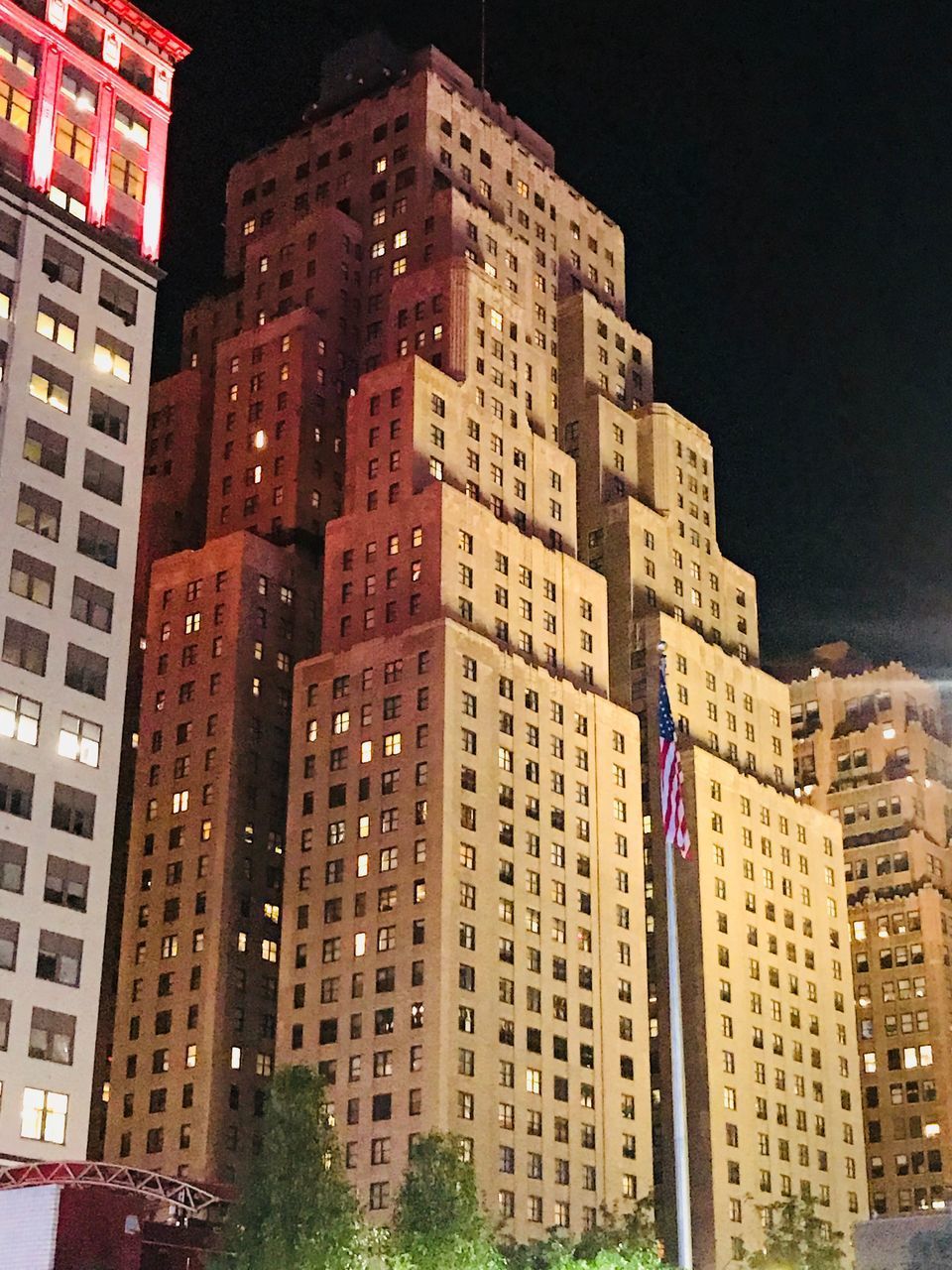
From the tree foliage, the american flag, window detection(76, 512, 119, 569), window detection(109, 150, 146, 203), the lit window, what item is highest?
window detection(109, 150, 146, 203)

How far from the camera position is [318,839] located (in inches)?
5920

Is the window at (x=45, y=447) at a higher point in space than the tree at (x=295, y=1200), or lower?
higher

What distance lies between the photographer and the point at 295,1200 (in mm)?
86438

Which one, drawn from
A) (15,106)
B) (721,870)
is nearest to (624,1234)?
(721,870)

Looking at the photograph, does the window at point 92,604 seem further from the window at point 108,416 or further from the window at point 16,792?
the window at point 16,792

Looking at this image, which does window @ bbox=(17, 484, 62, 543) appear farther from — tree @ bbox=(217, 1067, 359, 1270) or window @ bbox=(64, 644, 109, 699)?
tree @ bbox=(217, 1067, 359, 1270)

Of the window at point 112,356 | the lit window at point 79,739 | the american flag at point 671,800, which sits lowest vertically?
the american flag at point 671,800

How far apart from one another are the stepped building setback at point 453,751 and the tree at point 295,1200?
44776 millimetres

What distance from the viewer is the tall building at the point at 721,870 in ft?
519

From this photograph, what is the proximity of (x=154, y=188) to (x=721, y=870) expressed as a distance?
7792 centimetres

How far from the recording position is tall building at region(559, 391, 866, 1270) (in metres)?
158

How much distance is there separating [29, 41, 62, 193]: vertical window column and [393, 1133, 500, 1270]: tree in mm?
61434

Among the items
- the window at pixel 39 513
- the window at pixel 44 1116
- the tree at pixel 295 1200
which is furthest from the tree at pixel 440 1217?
the window at pixel 39 513

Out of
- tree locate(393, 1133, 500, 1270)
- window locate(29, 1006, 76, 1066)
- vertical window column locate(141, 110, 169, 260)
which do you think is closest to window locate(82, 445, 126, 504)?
vertical window column locate(141, 110, 169, 260)
